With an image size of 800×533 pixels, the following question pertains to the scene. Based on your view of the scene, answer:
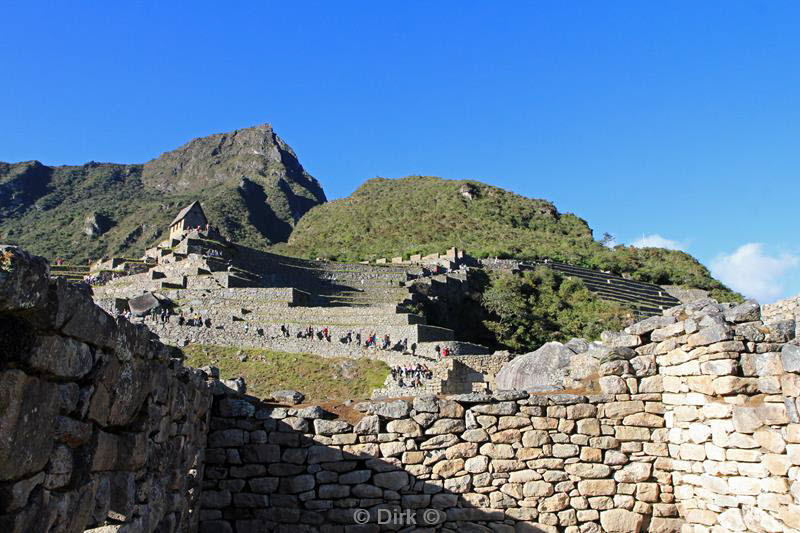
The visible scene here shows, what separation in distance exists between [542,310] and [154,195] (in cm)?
8531

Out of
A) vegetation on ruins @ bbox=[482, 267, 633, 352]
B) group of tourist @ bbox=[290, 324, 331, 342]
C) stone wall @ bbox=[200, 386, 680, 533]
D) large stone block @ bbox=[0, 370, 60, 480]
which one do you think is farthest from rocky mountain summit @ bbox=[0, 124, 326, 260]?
large stone block @ bbox=[0, 370, 60, 480]

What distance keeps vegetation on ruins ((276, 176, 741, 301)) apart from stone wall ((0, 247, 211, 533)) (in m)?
54.1

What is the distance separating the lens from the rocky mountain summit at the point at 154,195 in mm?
79125

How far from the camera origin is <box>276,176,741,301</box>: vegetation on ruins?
2489 inches

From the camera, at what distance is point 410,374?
72.9 feet

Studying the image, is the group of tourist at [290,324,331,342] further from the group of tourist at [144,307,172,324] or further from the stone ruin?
the stone ruin

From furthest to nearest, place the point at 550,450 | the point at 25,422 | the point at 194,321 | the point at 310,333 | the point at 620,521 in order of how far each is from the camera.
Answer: the point at 194,321 < the point at 310,333 < the point at 550,450 < the point at 620,521 < the point at 25,422

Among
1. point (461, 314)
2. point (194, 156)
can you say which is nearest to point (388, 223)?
point (461, 314)

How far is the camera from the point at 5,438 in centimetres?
252

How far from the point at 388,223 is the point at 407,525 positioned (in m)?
73.3

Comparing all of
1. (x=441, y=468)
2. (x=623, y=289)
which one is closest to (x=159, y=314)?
(x=441, y=468)

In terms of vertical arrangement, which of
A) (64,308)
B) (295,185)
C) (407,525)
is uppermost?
(295,185)

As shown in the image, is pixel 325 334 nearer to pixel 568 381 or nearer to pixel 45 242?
pixel 568 381

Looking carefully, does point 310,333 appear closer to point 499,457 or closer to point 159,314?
point 159,314
